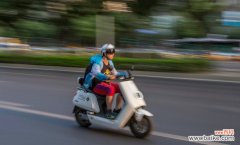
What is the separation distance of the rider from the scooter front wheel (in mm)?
317

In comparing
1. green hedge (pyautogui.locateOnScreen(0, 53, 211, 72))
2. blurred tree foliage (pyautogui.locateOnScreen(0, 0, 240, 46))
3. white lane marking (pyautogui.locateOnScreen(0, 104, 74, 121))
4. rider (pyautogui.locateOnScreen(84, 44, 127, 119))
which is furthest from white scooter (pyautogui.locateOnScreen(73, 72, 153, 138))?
blurred tree foliage (pyautogui.locateOnScreen(0, 0, 240, 46))

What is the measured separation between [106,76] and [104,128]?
3.82 feet

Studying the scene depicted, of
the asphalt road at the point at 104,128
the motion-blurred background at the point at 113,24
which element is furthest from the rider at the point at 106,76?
the motion-blurred background at the point at 113,24

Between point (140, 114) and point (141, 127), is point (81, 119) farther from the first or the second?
point (140, 114)

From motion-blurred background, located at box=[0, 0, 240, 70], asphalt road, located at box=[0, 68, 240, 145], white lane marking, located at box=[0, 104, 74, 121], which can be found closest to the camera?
asphalt road, located at box=[0, 68, 240, 145]

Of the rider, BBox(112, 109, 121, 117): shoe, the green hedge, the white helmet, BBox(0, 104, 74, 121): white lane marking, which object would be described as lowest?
the green hedge

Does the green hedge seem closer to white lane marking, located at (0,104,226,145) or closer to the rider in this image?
white lane marking, located at (0,104,226,145)

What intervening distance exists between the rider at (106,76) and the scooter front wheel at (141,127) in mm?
317

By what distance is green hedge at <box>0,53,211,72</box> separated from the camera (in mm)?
22562

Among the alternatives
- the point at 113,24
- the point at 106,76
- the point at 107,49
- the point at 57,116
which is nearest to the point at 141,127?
the point at 106,76

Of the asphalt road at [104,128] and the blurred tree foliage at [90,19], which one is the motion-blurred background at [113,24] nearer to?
the blurred tree foliage at [90,19]

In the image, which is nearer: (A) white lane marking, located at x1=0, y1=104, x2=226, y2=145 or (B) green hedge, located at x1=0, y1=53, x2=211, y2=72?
(A) white lane marking, located at x1=0, y1=104, x2=226, y2=145

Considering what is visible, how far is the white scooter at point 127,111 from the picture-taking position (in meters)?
7.72

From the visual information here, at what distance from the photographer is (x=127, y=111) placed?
7742 mm
